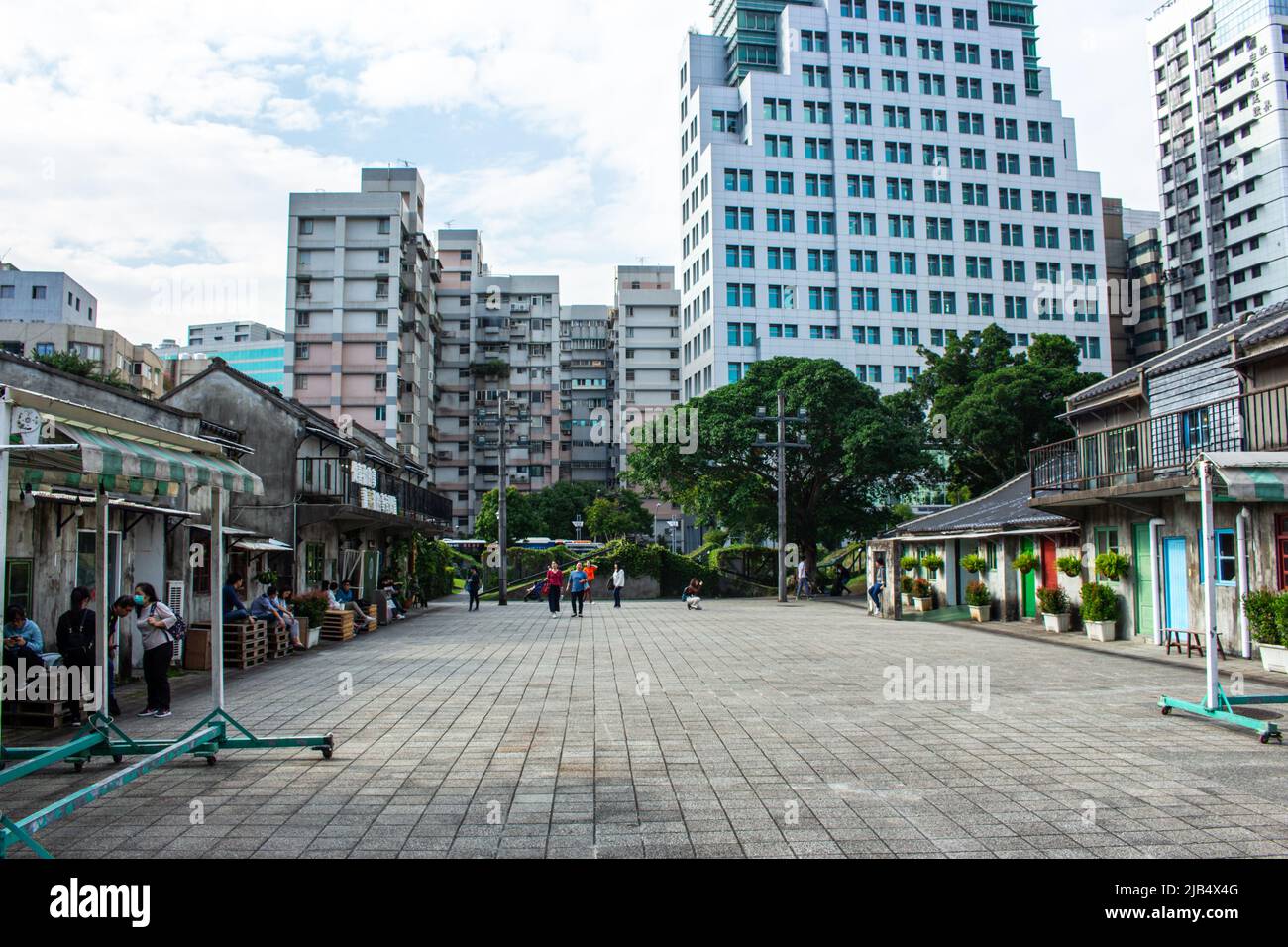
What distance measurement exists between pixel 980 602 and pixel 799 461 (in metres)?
19.8

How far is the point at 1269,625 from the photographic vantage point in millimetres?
14547

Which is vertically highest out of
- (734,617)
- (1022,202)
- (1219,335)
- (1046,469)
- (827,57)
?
(827,57)

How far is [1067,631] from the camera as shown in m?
22.3

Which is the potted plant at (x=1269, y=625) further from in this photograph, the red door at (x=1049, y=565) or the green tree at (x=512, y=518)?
the green tree at (x=512, y=518)

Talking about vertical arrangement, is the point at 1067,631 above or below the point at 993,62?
below

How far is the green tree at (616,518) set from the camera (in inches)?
2953

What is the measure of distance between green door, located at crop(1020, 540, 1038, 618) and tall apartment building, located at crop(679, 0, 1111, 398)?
4725 cm

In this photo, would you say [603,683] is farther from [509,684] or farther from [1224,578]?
[1224,578]

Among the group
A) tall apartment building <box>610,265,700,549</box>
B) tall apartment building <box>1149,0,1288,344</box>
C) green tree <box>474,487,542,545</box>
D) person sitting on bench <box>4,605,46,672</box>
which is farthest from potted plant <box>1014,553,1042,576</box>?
tall apartment building <box>610,265,700,549</box>

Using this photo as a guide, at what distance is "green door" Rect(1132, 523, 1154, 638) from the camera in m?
19.3

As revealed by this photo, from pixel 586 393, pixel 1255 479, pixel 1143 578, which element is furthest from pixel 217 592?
pixel 586 393

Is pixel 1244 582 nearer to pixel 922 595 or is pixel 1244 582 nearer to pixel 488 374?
pixel 922 595
